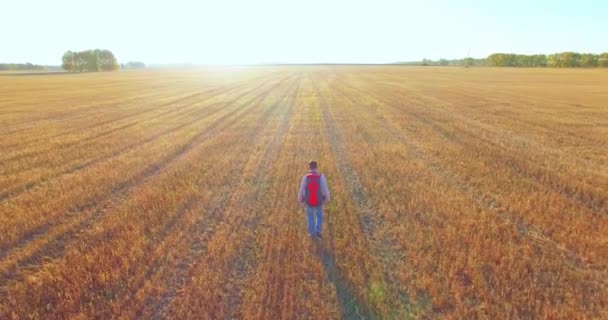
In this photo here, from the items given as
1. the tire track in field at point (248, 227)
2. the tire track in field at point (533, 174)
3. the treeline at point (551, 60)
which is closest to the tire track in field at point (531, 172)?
the tire track in field at point (533, 174)

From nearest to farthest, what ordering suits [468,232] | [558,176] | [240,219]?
1. [468,232]
2. [240,219]
3. [558,176]

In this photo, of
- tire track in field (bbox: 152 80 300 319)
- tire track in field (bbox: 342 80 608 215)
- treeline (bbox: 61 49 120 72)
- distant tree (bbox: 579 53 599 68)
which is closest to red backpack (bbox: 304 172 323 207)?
tire track in field (bbox: 152 80 300 319)

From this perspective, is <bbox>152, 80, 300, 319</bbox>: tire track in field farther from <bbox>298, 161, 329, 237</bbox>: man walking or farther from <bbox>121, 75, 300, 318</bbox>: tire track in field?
<bbox>298, 161, 329, 237</bbox>: man walking

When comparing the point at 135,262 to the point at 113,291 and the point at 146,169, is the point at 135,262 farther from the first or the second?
the point at 146,169

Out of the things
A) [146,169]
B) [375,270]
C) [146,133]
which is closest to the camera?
[375,270]

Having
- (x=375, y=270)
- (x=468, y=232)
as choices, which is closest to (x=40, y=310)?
(x=375, y=270)

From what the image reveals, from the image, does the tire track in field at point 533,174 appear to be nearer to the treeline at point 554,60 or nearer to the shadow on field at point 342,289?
the shadow on field at point 342,289

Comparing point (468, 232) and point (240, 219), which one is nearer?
point (468, 232)
